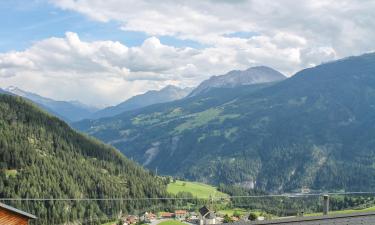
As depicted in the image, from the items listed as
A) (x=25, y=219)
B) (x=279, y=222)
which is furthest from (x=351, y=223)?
(x=25, y=219)

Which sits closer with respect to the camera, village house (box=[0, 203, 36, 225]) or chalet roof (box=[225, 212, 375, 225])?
village house (box=[0, 203, 36, 225])

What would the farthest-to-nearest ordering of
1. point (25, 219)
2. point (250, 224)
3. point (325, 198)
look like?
point (325, 198)
point (25, 219)
point (250, 224)

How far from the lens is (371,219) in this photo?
42094 mm

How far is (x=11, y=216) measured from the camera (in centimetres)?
3625

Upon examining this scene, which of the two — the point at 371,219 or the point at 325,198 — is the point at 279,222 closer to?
the point at 325,198

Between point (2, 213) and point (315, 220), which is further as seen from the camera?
point (315, 220)

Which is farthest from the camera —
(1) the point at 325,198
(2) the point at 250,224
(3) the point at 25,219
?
(1) the point at 325,198

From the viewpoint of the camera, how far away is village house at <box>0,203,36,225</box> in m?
35.2

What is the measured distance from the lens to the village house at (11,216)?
35.2 meters

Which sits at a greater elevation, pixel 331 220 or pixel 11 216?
pixel 11 216

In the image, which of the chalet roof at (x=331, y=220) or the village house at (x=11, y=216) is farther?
the chalet roof at (x=331, y=220)

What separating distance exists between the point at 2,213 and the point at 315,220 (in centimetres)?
2210

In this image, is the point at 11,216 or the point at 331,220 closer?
the point at 11,216

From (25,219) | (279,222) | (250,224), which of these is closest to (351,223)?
(279,222)
